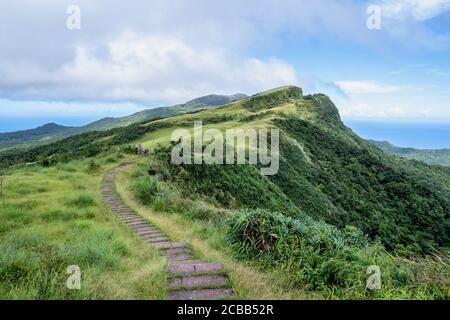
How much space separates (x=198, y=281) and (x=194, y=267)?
54 centimetres

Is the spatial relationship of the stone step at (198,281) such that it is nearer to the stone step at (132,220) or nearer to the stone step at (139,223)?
the stone step at (139,223)

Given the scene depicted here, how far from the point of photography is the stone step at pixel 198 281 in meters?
5.39

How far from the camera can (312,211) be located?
36875 mm

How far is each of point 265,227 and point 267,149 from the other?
38.6 m

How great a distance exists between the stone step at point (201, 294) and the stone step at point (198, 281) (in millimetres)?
126

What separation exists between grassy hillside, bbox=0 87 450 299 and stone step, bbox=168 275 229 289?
1.05 metres

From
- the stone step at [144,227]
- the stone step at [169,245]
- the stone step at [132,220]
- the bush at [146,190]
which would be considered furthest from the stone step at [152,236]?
the bush at [146,190]

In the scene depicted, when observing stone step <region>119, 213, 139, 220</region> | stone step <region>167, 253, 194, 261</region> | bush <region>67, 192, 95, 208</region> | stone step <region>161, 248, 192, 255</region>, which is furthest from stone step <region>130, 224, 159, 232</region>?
bush <region>67, 192, 95, 208</region>

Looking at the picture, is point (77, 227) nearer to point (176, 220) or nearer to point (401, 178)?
point (176, 220)

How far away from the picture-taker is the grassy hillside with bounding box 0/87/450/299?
6.14 metres

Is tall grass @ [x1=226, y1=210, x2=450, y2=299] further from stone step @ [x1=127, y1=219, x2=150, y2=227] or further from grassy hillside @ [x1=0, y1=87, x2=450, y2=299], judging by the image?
stone step @ [x1=127, y1=219, x2=150, y2=227]

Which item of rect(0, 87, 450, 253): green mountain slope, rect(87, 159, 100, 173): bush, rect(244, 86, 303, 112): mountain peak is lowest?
rect(0, 87, 450, 253): green mountain slope
